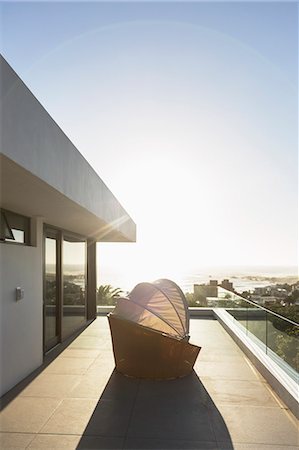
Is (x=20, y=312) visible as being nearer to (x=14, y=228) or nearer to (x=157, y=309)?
(x=14, y=228)

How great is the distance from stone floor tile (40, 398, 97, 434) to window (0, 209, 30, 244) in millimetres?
2972

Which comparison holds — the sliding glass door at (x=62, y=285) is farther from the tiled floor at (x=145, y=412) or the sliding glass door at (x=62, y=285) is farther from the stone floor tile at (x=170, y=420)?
the stone floor tile at (x=170, y=420)

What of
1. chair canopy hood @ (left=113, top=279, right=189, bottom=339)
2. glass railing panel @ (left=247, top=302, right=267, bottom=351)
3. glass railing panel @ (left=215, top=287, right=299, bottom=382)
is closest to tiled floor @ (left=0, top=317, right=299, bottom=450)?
glass railing panel @ (left=215, top=287, right=299, bottom=382)

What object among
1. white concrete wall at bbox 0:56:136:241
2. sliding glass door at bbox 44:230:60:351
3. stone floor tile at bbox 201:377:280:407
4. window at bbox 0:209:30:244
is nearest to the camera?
white concrete wall at bbox 0:56:136:241

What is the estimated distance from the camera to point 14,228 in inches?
321

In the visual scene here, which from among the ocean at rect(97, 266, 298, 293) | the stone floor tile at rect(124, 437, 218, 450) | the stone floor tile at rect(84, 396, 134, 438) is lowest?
the ocean at rect(97, 266, 298, 293)

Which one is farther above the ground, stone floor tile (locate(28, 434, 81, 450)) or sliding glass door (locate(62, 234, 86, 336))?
sliding glass door (locate(62, 234, 86, 336))

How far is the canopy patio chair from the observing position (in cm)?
768

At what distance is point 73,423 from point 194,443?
5.50 feet

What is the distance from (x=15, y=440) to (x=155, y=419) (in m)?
1.86

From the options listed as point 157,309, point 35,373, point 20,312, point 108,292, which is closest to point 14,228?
point 20,312

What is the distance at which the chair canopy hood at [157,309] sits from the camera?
8219mm

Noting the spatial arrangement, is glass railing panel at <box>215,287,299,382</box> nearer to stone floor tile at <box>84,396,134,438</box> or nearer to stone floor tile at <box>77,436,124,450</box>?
stone floor tile at <box>84,396,134,438</box>

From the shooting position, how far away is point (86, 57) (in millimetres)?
8523
